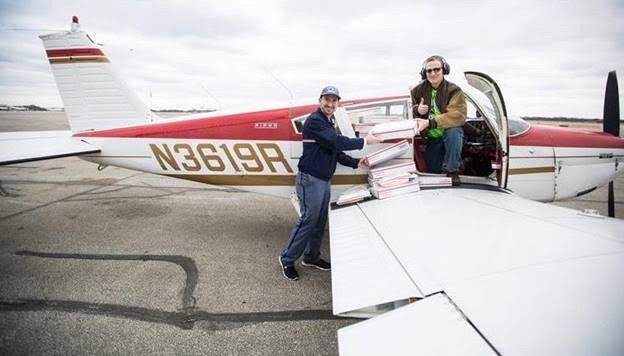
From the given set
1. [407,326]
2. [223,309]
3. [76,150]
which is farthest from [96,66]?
[407,326]

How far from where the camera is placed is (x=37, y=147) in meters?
4.84

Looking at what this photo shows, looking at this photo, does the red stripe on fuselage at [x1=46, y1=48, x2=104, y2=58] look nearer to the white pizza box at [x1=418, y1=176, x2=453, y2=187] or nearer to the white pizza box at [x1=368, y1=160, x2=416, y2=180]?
the white pizza box at [x1=368, y1=160, x2=416, y2=180]

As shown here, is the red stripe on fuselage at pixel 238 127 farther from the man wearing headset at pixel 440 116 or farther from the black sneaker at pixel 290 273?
the black sneaker at pixel 290 273

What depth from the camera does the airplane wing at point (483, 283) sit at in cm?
120

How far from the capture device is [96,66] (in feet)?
17.1

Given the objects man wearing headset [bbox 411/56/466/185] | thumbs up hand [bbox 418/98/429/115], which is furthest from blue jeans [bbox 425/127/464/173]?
thumbs up hand [bbox 418/98/429/115]

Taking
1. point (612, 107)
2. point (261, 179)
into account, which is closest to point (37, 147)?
point (261, 179)

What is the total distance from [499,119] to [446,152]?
74 cm

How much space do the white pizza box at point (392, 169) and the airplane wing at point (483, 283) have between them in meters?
0.93

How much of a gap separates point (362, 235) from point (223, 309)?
161 centimetres

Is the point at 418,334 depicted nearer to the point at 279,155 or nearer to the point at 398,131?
the point at 398,131

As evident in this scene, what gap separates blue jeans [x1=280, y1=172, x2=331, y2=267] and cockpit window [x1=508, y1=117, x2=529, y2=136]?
107 inches

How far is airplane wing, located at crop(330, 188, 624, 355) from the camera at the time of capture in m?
1.20

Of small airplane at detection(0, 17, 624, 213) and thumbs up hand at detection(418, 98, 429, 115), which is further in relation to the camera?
small airplane at detection(0, 17, 624, 213)
